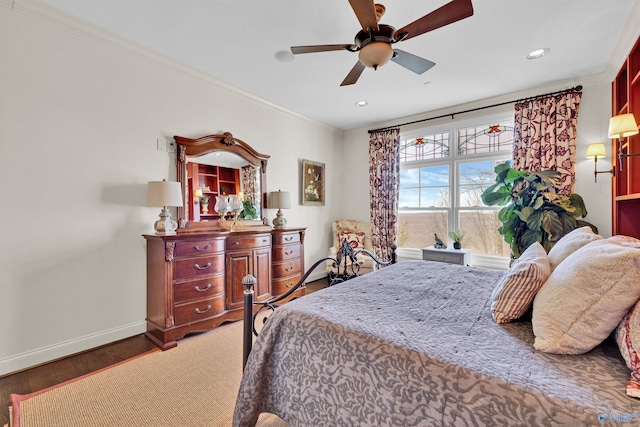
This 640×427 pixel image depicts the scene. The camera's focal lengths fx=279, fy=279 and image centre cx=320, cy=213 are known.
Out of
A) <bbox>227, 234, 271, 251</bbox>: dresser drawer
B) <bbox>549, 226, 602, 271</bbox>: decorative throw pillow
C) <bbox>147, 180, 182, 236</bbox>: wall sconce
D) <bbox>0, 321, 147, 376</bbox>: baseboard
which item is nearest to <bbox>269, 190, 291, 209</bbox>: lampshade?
<bbox>227, 234, 271, 251</bbox>: dresser drawer

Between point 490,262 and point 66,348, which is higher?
point 490,262

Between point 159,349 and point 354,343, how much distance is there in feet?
7.31

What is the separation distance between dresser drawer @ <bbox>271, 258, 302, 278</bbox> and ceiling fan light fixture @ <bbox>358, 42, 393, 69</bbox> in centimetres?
261

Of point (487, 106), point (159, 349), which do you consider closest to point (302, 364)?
point (159, 349)

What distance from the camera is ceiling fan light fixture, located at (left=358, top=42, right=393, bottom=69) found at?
187 cm

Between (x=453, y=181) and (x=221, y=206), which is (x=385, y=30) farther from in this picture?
(x=453, y=181)

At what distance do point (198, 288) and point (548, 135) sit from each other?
14.7 ft

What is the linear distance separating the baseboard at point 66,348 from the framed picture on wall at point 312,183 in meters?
2.88

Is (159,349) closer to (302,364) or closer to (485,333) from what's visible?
(302,364)

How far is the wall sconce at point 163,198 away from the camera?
8.68ft

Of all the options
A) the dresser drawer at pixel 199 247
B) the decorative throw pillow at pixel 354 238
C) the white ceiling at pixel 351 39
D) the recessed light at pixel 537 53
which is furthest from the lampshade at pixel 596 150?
the dresser drawer at pixel 199 247

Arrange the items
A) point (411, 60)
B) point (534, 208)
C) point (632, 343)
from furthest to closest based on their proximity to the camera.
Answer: point (534, 208), point (411, 60), point (632, 343)

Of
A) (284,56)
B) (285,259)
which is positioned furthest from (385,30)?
(285,259)

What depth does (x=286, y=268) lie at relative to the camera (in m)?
3.78
